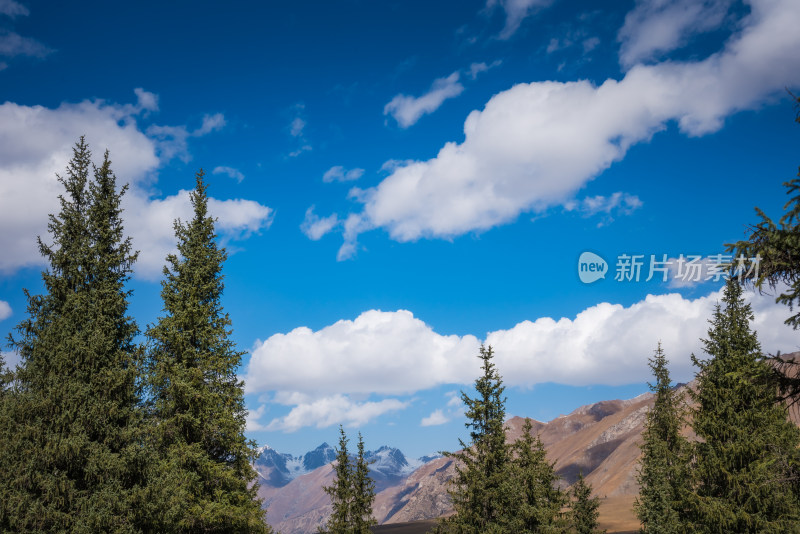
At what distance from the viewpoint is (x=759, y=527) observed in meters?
21.1

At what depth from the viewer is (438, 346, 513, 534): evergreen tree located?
26516mm

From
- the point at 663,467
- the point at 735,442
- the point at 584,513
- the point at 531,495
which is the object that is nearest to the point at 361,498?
the point at 531,495

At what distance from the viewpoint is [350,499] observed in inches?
1495

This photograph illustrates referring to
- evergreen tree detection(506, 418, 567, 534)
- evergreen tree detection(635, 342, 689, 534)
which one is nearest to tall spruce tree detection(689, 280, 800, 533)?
evergreen tree detection(635, 342, 689, 534)

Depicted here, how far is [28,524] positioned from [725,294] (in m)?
28.5

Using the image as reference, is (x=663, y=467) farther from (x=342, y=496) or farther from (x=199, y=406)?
(x=199, y=406)

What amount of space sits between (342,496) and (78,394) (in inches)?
1017

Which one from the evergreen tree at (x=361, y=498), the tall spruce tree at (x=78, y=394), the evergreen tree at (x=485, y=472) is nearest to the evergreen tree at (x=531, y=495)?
the evergreen tree at (x=485, y=472)

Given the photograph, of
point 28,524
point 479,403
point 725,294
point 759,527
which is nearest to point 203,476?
point 28,524

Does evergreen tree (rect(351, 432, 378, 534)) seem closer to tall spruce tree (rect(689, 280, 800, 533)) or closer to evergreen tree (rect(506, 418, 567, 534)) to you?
evergreen tree (rect(506, 418, 567, 534))

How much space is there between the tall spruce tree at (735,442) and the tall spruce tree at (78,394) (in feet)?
71.8

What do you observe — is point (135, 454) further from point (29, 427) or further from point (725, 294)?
point (725, 294)

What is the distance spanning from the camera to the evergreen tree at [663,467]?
81.1 ft

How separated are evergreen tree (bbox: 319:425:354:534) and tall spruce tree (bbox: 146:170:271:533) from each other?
1578 centimetres
